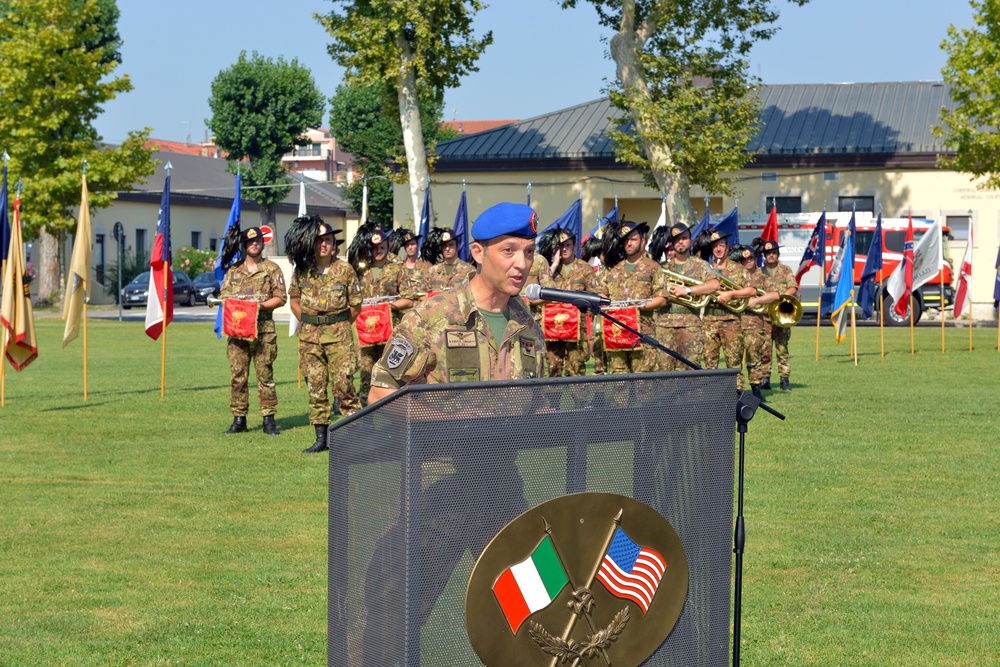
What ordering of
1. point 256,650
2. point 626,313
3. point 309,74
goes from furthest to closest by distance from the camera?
1. point 309,74
2. point 626,313
3. point 256,650

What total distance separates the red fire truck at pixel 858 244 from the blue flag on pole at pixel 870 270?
8.87 meters

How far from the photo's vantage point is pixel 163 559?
8047 mm

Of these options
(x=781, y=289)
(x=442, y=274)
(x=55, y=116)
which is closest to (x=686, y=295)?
(x=442, y=274)

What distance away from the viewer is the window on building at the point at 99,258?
5962 centimetres

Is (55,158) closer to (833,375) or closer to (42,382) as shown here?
(42,382)

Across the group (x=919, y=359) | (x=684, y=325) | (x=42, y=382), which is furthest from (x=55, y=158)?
(x=684, y=325)

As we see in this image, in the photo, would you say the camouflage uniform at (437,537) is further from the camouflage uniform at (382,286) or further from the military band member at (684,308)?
the camouflage uniform at (382,286)

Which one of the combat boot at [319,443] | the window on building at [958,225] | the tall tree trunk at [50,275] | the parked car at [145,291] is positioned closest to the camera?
the combat boot at [319,443]

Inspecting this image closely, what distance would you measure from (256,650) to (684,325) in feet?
31.1

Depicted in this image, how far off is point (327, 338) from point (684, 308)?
14.1 ft

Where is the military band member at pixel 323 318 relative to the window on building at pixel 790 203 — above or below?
below

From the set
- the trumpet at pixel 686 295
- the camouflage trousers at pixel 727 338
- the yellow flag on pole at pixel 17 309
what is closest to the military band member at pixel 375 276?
the trumpet at pixel 686 295

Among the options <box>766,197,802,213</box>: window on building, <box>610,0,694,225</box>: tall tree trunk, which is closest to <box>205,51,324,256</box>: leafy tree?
<box>766,197,802,213</box>: window on building

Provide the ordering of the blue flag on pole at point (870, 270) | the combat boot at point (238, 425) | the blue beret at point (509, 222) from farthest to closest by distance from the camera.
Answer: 1. the blue flag on pole at point (870, 270)
2. the combat boot at point (238, 425)
3. the blue beret at point (509, 222)
